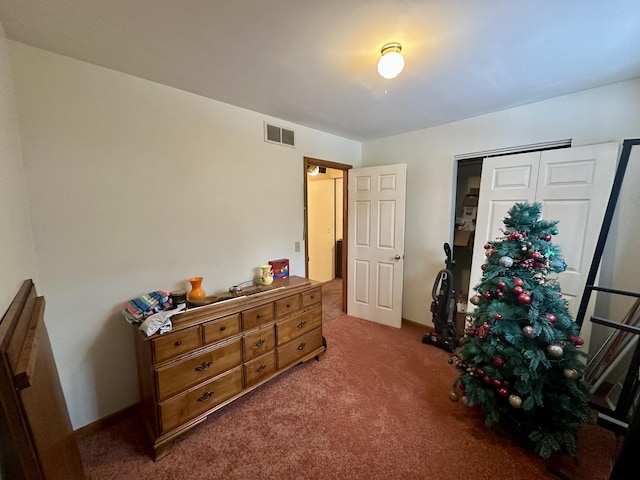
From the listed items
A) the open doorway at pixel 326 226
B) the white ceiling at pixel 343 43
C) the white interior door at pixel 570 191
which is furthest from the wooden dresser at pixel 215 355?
the open doorway at pixel 326 226

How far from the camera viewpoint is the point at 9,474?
679 mm

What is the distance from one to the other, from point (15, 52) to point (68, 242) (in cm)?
107

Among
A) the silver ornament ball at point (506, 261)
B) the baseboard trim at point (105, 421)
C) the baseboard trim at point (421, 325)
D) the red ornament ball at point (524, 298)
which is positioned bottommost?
the baseboard trim at point (421, 325)

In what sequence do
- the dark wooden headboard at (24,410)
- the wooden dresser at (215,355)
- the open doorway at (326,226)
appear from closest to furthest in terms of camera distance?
the dark wooden headboard at (24,410) → the wooden dresser at (215,355) → the open doorway at (326,226)

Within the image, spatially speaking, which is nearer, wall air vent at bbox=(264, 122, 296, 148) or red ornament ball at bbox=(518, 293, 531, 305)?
red ornament ball at bbox=(518, 293, 531, 305)

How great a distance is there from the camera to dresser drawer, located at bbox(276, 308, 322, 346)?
2088 millimetres

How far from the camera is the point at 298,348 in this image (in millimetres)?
2232

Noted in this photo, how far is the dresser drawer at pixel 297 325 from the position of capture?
6.85ft

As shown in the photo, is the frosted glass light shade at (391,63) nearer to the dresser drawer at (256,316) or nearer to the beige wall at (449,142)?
the beige wall at (449,142)

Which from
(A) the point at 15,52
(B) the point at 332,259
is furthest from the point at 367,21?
(B) the point at 332,259

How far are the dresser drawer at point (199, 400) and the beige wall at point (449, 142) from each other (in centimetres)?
232

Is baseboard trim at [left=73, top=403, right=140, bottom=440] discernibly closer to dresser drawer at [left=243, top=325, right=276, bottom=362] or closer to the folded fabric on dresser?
the folded fabric on dresser

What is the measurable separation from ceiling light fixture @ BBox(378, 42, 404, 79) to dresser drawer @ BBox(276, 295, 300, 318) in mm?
1805

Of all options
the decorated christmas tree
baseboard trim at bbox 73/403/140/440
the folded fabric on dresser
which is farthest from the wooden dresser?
the decorated christmas tree
